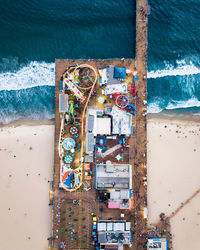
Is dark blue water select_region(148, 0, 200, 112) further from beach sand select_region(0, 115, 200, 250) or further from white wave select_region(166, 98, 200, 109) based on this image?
beach sand select_region(0, 115, 200, 250)

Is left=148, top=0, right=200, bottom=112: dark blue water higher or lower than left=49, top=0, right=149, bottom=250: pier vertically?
higher

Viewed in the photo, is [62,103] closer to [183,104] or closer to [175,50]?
→ [183,104]

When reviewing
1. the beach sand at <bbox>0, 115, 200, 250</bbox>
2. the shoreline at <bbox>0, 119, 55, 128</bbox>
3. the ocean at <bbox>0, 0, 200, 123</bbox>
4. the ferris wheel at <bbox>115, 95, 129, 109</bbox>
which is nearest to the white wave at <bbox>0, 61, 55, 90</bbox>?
the ocean at <bbox>0, 0, 200, 123</bbox>

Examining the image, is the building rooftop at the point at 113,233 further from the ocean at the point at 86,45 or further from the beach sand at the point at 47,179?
the ocean at the point at 86,45

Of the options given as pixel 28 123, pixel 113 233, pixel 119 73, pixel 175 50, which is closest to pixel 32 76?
pixel 28 123

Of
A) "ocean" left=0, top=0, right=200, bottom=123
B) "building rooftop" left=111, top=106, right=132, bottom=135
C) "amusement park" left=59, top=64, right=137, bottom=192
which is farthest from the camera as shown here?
"ocean" left=0, top=0, right=200, bottom=123

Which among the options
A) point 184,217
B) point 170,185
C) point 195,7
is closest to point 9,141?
point 170,185

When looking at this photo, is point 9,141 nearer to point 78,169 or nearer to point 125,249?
point 78,169
